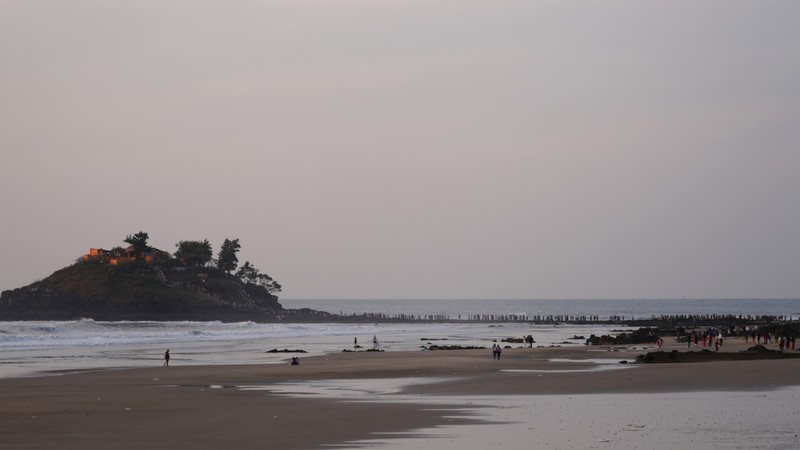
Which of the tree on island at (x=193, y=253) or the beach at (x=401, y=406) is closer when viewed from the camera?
the beach at (x=401, y=406)

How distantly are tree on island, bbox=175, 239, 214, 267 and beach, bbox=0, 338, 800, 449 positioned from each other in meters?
150

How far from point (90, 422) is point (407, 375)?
19.7m

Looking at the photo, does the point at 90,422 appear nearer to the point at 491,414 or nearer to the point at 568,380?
the point at 491,414

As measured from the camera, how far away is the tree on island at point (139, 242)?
19038cm

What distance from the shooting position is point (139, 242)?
192 meters

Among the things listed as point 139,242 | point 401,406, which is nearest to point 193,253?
point 139,242

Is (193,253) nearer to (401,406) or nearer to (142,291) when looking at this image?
(142,291)

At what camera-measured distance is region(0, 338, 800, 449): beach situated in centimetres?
2156

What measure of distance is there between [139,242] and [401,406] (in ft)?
559

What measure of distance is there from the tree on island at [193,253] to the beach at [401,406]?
493ft

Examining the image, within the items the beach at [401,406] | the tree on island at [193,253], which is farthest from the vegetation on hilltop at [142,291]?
the beach at [401,406]

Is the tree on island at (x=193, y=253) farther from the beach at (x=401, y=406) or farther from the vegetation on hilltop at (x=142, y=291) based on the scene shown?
the beach at (x=401, y=406)

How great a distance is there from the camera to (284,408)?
94.1 feet

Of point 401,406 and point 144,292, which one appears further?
point 144,292
